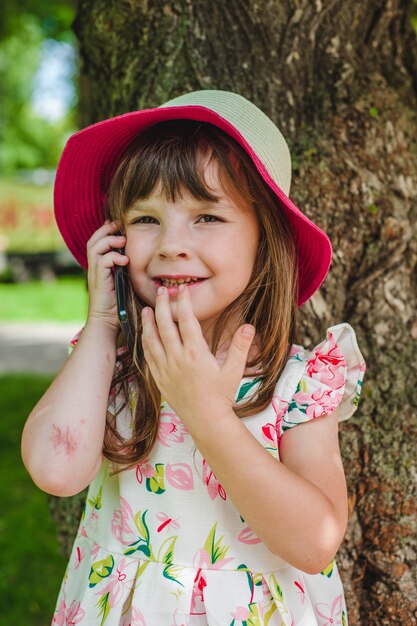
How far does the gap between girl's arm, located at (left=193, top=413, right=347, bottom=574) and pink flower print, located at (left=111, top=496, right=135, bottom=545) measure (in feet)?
1.20

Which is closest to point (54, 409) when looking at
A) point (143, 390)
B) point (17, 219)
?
point (143, 390)

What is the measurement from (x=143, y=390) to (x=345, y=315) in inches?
33.1

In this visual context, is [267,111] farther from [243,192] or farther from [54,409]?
[54,409]

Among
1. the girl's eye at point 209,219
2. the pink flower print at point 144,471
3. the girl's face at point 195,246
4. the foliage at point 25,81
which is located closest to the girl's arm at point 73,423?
the pink flower print at point 144,471

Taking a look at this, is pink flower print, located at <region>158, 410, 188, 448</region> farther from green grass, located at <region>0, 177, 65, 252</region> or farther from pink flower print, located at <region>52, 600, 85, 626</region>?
green grass, located at <region>0, 177, 65, 252</region>

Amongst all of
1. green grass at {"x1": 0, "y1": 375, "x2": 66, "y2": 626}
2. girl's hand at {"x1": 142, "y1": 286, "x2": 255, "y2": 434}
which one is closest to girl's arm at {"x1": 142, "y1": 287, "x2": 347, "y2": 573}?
girl's hand at {"x1": 142, "y1": 286, "x2": 255, "y2": 434}

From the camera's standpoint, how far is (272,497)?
5.35 ft

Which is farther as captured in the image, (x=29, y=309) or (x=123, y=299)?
(x=29, y=309)

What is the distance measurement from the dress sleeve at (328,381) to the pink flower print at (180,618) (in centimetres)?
51

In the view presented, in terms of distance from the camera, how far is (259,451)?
1.64 metres

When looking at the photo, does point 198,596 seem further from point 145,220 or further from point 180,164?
point 180,164

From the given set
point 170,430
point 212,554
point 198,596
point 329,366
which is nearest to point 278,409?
point 329,366

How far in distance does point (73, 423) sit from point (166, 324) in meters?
0.36

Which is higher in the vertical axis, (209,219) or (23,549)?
(209,219)
